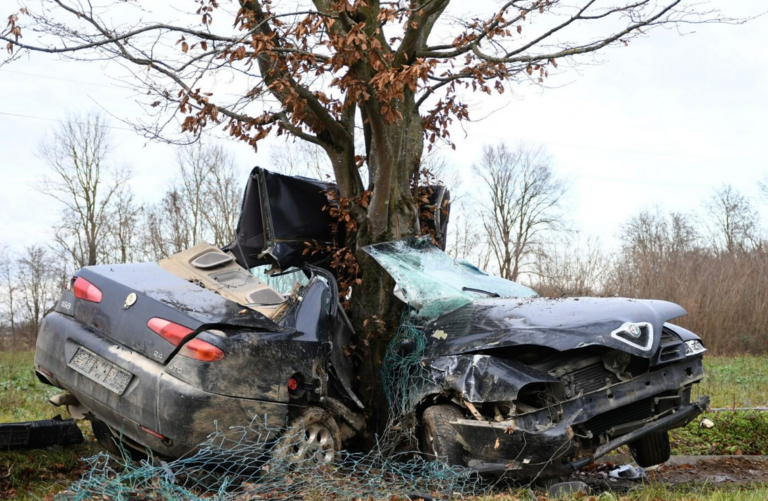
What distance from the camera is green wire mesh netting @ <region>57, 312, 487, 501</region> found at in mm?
3529

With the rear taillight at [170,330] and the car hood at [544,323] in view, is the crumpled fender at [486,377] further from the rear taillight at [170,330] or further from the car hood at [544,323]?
the rear taillight at [170,330]

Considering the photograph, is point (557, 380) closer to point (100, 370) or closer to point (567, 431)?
point (567, 431)

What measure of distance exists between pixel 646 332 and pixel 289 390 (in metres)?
2.46

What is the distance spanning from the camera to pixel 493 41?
23.0 ft

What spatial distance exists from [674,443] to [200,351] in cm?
530

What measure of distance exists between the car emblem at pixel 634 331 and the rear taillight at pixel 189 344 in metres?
2.69

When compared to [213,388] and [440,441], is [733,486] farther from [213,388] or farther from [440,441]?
[213,388]

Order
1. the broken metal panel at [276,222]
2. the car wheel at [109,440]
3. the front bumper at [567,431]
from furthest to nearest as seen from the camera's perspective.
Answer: the broken metal panel at [276,222] < the car wheel at [109,440] < the front bumper at [567,431]

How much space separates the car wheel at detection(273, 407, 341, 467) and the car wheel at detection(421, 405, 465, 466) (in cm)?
69

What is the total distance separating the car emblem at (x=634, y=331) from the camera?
4277 millimetres

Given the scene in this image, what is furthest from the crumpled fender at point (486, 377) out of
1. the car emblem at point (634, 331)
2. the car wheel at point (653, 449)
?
the car wheel at point (653, 449)

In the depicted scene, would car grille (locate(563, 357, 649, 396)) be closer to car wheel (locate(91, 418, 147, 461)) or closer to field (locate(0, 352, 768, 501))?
field (locate(0, 352, 768, 501))

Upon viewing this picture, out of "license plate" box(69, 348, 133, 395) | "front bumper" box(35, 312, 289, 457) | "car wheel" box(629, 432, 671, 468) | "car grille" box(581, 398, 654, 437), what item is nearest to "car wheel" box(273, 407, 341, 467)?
"front bumper" box(35, 312, 289, 457)

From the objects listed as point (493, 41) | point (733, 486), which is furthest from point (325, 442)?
point (493, 41)
